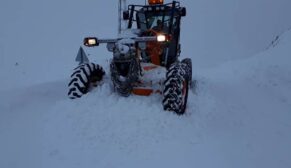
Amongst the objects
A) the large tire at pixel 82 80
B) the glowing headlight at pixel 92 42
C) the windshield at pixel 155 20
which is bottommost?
the large tire at pixel 82 80

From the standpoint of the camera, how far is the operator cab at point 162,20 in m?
9.09

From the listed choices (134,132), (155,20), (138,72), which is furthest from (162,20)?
(134,132)

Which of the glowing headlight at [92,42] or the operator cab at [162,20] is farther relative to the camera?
the operator cab at [162,20]

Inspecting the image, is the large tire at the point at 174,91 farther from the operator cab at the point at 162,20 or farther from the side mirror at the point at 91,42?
the operator cab at the point at 162,20

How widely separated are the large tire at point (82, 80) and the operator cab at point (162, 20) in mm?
1893

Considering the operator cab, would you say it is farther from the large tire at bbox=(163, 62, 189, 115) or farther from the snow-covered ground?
the large tire at bbox=(163, 62, 189, 115)

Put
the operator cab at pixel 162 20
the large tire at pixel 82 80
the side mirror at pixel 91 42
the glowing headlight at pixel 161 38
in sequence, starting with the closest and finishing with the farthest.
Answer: the glowing headlight at pixel 161 38, the large tire at pixel 82 80, the side mirror at pixel 91 42, the operator cab at pixel 162 20

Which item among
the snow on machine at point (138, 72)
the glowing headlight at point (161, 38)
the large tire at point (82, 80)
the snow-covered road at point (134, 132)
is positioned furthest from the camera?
the large tire at point (82, 80)

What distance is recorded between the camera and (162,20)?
30.1 feet

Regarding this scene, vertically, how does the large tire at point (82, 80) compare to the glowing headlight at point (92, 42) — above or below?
below

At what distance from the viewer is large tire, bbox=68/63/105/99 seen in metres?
7.31

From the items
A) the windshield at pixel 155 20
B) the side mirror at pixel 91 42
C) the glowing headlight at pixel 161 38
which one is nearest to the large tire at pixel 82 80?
the side mirror at pixel 91 42

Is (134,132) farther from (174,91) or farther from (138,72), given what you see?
(138,72)

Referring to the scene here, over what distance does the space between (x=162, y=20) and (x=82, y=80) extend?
279 centimetres
